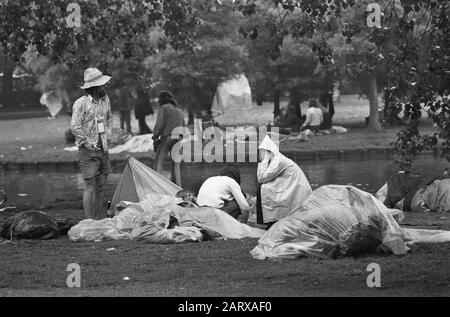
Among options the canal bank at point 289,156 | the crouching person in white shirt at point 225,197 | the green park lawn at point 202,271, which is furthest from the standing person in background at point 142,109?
the green park lawn at point 202,271

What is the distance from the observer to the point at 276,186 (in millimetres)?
12328

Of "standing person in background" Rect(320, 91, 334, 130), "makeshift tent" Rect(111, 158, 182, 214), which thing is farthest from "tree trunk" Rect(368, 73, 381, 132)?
"makeshift tent" Rect(111, 158, 182, 214)

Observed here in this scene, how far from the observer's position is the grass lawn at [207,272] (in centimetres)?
845

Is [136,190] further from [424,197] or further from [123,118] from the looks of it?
Result: [123,118]

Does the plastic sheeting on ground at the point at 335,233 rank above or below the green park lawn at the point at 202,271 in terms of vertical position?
above

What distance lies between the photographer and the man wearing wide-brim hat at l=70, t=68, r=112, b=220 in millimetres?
12891

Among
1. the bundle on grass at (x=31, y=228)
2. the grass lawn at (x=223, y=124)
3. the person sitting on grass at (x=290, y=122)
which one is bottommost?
the grass lawn at (x=223, y=124)

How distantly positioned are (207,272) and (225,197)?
9.61 ft

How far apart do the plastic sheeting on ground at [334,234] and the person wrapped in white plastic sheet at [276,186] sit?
1963 millimetres

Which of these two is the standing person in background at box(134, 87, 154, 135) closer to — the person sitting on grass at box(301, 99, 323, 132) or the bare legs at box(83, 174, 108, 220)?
the person sitting on grass at box(301, 99, 323, 132)

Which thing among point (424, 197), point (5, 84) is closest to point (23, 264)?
point (424, 197)

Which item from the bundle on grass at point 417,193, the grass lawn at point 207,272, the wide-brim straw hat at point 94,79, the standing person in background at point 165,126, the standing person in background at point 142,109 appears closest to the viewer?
the grass lawn at point 207,272

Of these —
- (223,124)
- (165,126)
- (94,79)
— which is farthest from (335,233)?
(223,124)

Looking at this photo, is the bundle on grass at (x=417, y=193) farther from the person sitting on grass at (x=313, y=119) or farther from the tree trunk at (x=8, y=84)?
the tree trunk at (x=8, y=84)
